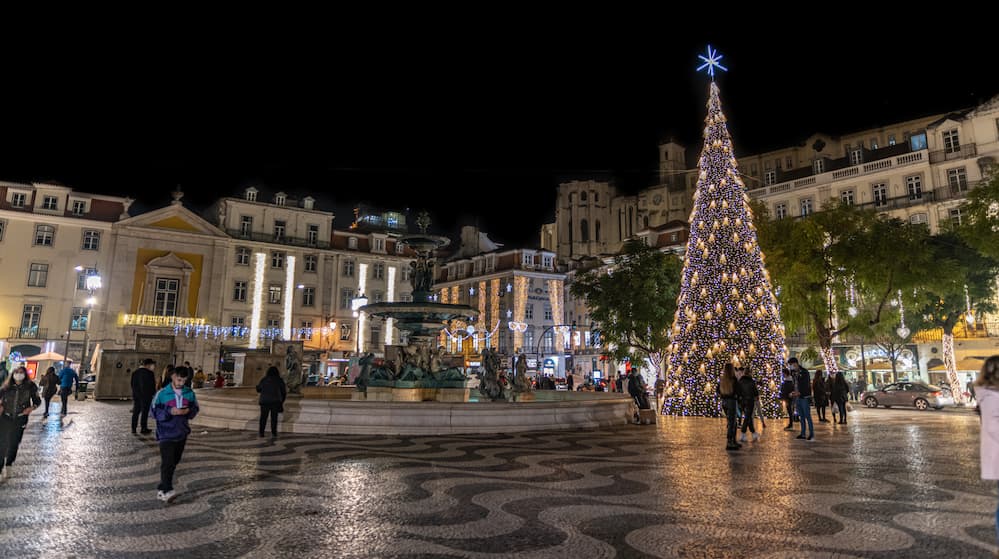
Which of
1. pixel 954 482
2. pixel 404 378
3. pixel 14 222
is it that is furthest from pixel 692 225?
pixel 14 222

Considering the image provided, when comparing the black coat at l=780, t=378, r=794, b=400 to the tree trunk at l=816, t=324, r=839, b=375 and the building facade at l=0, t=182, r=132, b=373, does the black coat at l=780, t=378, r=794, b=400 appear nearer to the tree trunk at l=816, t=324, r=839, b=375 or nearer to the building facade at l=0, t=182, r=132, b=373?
the tree trunk at l=816, t=324, r=839, b=375

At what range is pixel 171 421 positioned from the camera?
260 inches

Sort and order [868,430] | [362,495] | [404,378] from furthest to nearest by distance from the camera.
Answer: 1. [404,378]
2. [868,430]
3. [362,495]

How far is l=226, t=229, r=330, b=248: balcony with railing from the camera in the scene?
47969 millimetres

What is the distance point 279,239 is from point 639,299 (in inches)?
1302

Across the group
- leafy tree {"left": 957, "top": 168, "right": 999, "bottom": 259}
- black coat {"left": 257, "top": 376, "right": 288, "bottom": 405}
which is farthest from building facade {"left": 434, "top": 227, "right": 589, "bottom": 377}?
black coat {"left": 257, "top": 376, "right": 288, "bottom": 405}

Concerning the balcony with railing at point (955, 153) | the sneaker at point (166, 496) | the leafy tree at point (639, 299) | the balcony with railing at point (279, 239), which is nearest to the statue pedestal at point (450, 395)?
the sneaker at point (166, 496)

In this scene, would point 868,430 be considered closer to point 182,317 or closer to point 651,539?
point 651,539

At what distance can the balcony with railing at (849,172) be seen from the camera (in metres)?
40.1

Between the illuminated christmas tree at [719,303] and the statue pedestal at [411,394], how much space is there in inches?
331

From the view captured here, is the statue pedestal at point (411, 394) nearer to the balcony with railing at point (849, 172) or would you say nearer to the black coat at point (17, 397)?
the black coat at point (17, 397)

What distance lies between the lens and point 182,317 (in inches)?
1720

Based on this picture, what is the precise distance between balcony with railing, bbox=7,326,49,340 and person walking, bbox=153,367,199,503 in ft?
144

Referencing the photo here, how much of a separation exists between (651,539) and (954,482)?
5.73 metres
